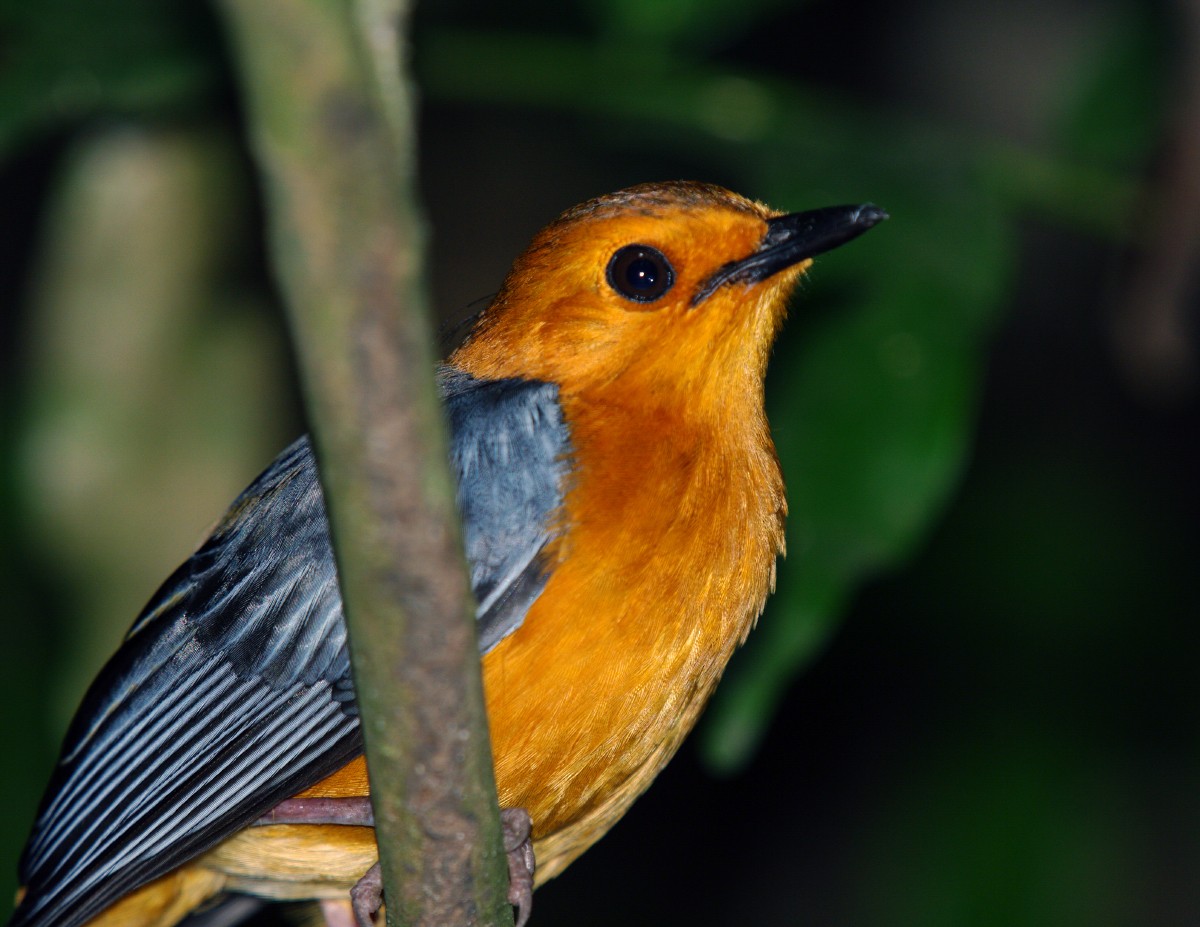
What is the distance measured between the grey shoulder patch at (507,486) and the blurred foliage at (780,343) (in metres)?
0.93

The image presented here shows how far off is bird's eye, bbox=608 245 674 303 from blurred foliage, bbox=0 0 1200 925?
2.77 feet

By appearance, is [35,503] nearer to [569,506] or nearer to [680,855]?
[569,506]

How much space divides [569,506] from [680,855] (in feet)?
14.7

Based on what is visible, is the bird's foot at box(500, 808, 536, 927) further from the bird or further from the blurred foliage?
the blurred foliage

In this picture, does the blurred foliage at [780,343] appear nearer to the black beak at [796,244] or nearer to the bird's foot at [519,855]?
the black beak at [796,244]

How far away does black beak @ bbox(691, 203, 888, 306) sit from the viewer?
3.88 metres

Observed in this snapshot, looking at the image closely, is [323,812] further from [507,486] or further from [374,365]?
[374,365]

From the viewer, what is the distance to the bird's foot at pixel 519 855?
Answer: 336 cm

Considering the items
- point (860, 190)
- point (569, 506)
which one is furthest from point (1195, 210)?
point (569, 506)

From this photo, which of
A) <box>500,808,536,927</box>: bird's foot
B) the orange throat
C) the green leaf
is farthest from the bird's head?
<box>500,808,536,927</box>: bird's foot

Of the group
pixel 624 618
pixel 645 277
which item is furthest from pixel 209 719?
pixel 645 277

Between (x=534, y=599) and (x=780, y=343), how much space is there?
1810mm

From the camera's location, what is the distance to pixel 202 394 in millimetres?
5465

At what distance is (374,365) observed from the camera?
2006 mm
